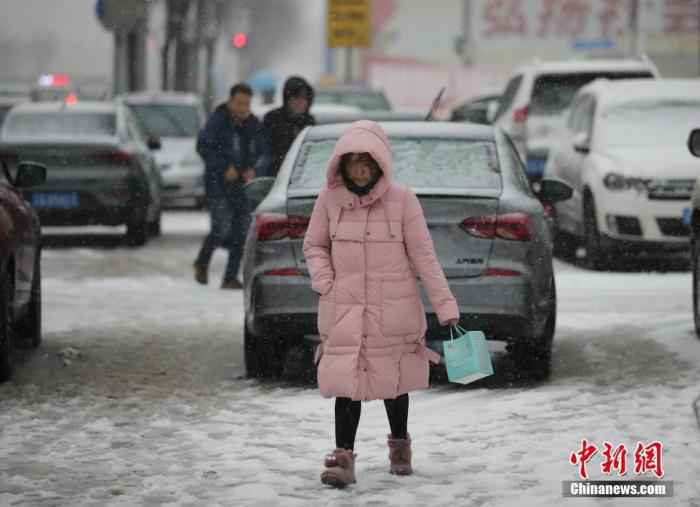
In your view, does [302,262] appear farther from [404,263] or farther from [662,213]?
[662,213]

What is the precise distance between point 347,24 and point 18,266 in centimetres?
2778

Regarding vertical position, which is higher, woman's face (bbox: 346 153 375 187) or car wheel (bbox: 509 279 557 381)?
woman's face (bbox: 346 153 375 187)

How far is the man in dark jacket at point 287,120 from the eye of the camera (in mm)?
15625

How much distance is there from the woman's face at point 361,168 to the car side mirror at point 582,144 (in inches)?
424

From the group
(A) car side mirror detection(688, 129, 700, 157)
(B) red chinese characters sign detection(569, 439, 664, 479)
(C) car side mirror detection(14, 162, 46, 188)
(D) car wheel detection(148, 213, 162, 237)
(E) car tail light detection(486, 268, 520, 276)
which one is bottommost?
(D) car wheel detection(148, 213, 162, 237)

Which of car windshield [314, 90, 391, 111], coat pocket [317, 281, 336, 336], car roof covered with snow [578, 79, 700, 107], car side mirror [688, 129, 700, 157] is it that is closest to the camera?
coat pocket [317, 281, 336, 336]

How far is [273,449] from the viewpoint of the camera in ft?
28.1

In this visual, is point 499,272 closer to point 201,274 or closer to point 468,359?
point 468,359

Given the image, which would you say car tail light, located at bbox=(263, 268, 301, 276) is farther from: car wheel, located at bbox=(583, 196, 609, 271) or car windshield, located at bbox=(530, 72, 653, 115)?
car windshield, located at bbox=(530, 72, 653, 115)

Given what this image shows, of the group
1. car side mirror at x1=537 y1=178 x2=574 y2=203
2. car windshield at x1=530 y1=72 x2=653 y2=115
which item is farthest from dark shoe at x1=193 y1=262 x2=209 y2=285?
car windshield at x1=530 y1=72 x2=653 y2=115

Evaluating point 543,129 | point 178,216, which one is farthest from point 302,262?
point 178,216

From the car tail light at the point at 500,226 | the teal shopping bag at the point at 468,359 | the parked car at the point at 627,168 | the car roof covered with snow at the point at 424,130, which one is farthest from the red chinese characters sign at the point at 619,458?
the parked car at the point at 627,168

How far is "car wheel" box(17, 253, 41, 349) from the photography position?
1212 cm

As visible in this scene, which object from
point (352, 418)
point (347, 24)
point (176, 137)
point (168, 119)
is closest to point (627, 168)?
point (352, 418)
